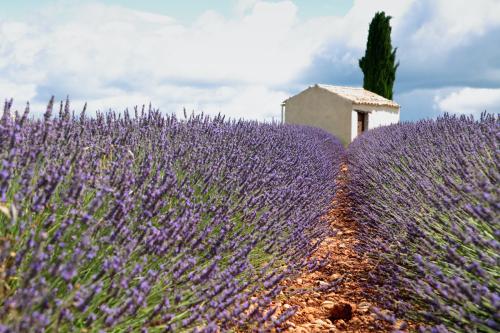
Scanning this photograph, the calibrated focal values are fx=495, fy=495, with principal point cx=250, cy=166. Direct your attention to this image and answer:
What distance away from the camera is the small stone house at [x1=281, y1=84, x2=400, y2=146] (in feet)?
65.5

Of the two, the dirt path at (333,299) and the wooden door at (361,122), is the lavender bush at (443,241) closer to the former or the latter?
the dirt path at (333,299)

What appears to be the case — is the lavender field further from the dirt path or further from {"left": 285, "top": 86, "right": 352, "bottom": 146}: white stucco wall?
{"left": 285, "top": 86, "right": 352, "bottom": 146}: white stucco wall

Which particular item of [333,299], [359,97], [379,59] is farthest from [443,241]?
[379,59]

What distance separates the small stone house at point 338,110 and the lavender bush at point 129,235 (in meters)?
16.4

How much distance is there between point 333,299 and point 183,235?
1480 millimetres

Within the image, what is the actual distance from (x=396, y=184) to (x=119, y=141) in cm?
230

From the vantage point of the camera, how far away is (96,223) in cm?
181

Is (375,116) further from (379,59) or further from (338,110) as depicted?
(379,59)

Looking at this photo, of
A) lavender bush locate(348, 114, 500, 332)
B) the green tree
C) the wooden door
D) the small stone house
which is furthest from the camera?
the green tree

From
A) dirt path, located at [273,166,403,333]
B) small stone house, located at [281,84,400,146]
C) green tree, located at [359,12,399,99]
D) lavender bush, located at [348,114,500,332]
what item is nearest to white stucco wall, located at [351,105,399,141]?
small stone house, located at [281,84,400,146]

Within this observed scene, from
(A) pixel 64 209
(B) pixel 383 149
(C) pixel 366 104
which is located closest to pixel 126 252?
(A) pixel 64 209

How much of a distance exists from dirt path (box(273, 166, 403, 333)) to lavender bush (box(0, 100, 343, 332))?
8.3 inches

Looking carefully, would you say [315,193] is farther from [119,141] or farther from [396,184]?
[119,141]

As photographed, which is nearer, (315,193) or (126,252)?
(126,252)
